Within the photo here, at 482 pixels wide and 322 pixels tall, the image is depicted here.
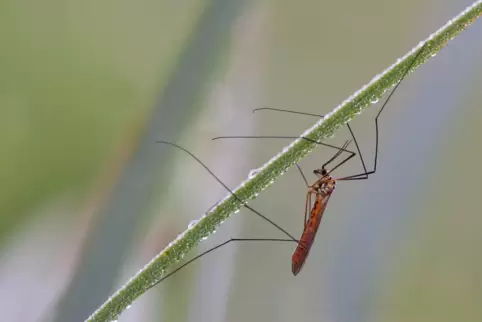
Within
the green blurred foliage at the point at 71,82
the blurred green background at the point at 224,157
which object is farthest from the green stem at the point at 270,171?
the green blurred foliage at the point at 71,82

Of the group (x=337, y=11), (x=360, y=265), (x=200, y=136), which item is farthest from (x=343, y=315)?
(x=337, y=11)

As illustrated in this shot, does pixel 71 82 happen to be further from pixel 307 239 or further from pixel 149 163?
pixel 307 239

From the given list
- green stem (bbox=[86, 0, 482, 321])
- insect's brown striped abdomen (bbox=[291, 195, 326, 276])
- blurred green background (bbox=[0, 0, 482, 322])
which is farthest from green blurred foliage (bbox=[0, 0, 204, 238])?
green stem (bbox=[86, 0, 482, 321])

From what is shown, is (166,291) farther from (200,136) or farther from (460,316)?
(460,316)

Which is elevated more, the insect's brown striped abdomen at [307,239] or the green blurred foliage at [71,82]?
the green blurred foliage at [71,82]

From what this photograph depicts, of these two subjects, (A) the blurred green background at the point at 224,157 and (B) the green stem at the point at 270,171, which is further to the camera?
(A) the blurred green background at the point at 224,157

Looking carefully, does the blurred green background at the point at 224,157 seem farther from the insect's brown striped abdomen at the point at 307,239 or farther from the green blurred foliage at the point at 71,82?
the insect's brown striped abdomen at the point at 307,239

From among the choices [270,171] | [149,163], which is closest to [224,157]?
[149,163]
